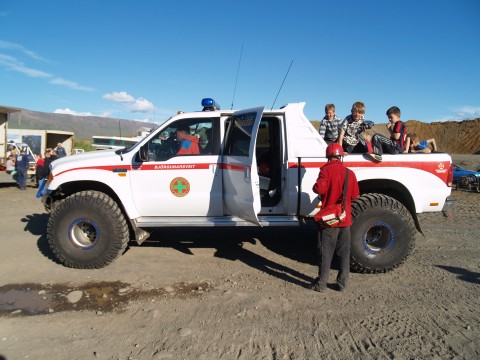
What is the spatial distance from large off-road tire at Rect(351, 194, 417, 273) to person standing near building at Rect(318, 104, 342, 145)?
1524 mm

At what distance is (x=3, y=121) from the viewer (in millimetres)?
14000

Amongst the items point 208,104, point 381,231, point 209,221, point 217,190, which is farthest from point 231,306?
point 208,104

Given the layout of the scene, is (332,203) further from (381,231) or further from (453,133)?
(453,133)

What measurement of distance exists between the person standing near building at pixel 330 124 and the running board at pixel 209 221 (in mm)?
1793

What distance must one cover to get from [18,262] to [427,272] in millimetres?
5799

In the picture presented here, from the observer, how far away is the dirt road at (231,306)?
2.97m

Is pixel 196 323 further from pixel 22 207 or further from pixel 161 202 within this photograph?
pixel 22 207

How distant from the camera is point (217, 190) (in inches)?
187

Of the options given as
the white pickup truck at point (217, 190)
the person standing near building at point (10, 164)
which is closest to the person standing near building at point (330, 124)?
the white pickup truck at point (217, 190)

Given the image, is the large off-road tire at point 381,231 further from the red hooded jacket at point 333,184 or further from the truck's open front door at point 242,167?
the truck's open front door at point 242,167

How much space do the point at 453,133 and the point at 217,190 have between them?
52.7m

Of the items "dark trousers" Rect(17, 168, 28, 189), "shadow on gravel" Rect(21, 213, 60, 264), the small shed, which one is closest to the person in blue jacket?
"dark trousers" Rect(17, 168, 28, 189)

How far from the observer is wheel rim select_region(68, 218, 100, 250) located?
4.72 m

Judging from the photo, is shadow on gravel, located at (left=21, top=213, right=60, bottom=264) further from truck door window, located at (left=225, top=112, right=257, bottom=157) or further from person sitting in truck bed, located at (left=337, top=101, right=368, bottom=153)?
person sitting in truck bed, located at (left=337, top=101, right=368, bottom=153)
